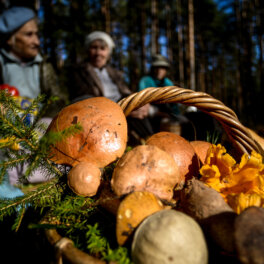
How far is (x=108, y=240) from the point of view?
0.77 m

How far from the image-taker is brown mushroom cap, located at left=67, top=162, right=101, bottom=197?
842 millimetres

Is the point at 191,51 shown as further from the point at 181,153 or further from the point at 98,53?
the point at 181,153

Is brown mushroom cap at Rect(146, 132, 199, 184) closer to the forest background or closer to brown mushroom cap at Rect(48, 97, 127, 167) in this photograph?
brown mushroom cap at Rect(48, 97, 127, 167)

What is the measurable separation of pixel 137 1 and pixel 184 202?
1523 centimetres

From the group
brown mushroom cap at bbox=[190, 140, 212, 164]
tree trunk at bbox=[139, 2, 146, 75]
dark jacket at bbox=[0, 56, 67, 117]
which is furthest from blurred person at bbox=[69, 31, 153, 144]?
tree trunk at bbox=[139, 2, 146, 75]

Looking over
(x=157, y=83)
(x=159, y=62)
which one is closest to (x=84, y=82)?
(x=157, y=83)

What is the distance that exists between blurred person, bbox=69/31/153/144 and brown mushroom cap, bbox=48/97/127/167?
228 centimetres

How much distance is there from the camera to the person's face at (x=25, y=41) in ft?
9.29

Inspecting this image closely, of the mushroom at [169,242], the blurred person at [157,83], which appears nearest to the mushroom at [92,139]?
the mushroom at [169,242]

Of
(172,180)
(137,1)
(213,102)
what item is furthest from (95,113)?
(137,1)

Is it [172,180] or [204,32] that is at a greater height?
[204,32]

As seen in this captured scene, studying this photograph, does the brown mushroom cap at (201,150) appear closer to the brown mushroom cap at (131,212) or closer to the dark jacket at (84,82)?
the brown mushroom cap at (131,212)

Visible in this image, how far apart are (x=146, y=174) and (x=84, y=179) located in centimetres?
25

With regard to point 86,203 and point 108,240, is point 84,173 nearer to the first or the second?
point 86,203
